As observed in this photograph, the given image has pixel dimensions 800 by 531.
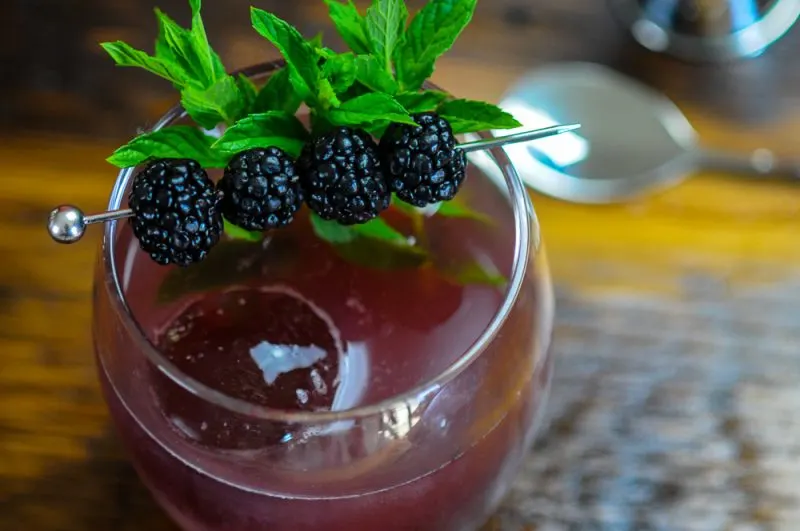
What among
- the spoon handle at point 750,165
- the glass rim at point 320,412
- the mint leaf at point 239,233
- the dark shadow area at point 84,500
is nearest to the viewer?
the glass rim at point 320,412

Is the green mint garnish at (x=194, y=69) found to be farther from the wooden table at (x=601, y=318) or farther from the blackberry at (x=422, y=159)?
the wooden table at (x=601, y=318)

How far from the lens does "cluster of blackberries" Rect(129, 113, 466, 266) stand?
0.68 m

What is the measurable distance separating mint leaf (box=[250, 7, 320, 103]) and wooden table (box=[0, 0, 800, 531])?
420mm

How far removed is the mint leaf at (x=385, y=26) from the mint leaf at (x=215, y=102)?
0.10 meters

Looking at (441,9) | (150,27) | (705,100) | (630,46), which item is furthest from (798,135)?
(150,27)

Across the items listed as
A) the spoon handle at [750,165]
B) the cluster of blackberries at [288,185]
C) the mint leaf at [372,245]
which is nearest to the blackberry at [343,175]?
the cluster of blackberries at [288,185]

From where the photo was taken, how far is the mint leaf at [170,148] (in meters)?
0.70

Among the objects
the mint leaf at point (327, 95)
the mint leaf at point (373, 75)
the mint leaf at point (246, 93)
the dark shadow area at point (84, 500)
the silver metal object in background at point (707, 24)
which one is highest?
the silver metal object in background at point (707, 24)

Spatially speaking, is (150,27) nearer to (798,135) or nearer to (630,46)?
(630,46)

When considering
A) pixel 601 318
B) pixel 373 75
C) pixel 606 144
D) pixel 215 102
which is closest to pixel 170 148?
pixel 215 102

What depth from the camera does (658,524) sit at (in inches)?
36.3

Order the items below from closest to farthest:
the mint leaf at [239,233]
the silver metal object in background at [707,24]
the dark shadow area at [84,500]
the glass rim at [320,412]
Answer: the glass rim at [320,412], the mint leaf at [239,233], the dark shadow area at [84,500], the silver metal object in background at [707,24]

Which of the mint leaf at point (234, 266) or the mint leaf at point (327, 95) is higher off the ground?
the mint leaf at point (327, 95)

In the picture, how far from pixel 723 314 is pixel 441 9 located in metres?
0.49
